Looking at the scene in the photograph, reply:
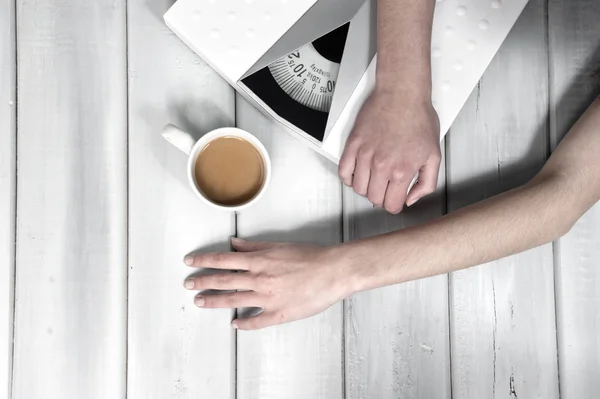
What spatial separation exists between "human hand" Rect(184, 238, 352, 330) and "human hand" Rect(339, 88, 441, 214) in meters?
0.13

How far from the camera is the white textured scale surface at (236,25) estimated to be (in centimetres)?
72

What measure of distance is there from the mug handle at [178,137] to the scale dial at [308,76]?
143 mm

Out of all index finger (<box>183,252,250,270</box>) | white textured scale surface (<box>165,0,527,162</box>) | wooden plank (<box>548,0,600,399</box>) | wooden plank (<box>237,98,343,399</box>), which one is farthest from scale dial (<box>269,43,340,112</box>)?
wooden plank (<box>548,0,600,399</box>)

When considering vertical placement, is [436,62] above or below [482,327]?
above

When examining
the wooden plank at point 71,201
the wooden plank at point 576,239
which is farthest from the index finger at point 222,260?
the wooden plank at point 576,239

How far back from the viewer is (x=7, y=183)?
822 millimetres

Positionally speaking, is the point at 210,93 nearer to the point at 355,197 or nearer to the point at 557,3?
the point at 355,197

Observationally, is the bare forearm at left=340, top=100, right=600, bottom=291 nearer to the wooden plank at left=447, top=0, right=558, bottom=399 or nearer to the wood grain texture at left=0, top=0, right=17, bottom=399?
the wooden plank at left=447, top=0, right=558, bottom=399

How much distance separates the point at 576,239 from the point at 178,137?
0.60 meters

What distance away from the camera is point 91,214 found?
32.4 inches

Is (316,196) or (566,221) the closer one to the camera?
(566,221)

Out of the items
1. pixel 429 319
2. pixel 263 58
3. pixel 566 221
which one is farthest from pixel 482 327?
pixel 263 58

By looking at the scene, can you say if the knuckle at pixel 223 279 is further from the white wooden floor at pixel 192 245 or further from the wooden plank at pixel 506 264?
the wooden plank at pixel 506 264

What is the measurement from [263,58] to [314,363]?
1.42 ft
